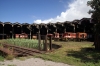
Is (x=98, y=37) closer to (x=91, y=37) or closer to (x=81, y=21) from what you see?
(x=91, y=37)

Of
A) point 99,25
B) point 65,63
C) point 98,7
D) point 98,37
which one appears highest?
point 98,7

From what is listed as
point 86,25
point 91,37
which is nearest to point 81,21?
point 86,25

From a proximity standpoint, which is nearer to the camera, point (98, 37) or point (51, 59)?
point (51, 59)

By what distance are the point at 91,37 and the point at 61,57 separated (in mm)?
19467

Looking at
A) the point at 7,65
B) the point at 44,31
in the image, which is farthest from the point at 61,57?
the point at 44,31

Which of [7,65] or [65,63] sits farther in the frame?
[65,63]

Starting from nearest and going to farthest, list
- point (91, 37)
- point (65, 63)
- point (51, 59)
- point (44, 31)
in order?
point (65, 63)
point (51, 59)
point (91, 37)
point (44, 31)

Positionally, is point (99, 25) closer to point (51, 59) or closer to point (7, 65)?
point (51, 59)

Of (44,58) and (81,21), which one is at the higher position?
(81,21)

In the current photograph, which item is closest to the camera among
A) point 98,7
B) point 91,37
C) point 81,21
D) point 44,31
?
point 98,7

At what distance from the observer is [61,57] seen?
11719mm

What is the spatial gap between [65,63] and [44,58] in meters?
2.01

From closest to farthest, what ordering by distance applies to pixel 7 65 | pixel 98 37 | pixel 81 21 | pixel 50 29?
pixel 7 65 < pixel 98 37 < pixel 81 21 < pixel 50 29

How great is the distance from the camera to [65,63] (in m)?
10.3
